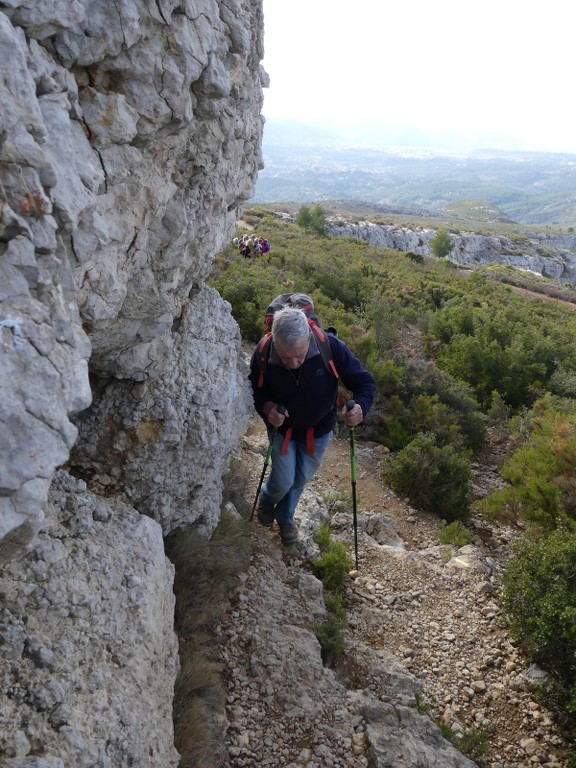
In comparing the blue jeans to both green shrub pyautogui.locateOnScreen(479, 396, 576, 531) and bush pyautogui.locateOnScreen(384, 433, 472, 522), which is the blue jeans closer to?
bush pyautogui.locateOnScreen(384, 433, 472, 522)

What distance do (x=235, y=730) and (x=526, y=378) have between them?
10130 millimetres

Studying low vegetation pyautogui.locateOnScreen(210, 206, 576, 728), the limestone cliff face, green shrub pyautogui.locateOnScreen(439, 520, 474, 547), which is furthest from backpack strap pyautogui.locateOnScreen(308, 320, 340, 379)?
green shrub pyautogui.locateOnScreen(439, 520, 474, 547)

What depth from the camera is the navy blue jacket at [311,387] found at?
4125mm

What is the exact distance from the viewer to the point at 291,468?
4.55 metres

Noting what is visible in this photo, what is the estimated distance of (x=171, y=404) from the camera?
3691mm

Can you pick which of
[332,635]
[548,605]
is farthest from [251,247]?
[548,605]

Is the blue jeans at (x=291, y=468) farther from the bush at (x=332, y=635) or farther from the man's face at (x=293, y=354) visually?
the bush at (x=332, y=635)

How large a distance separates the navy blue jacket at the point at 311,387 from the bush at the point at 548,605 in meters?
2.23

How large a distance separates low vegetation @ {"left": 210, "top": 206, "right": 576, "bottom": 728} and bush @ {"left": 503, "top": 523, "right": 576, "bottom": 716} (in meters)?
0.01

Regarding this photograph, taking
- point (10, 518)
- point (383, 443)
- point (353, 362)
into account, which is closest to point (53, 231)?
point (10, 518)

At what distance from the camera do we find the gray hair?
12.2ft

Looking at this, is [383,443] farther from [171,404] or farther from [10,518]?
[10,518]

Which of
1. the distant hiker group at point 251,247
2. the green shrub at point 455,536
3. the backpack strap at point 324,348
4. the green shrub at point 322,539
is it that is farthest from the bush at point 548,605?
the distant hiker group at point 251,247

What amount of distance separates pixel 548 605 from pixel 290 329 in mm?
3226
